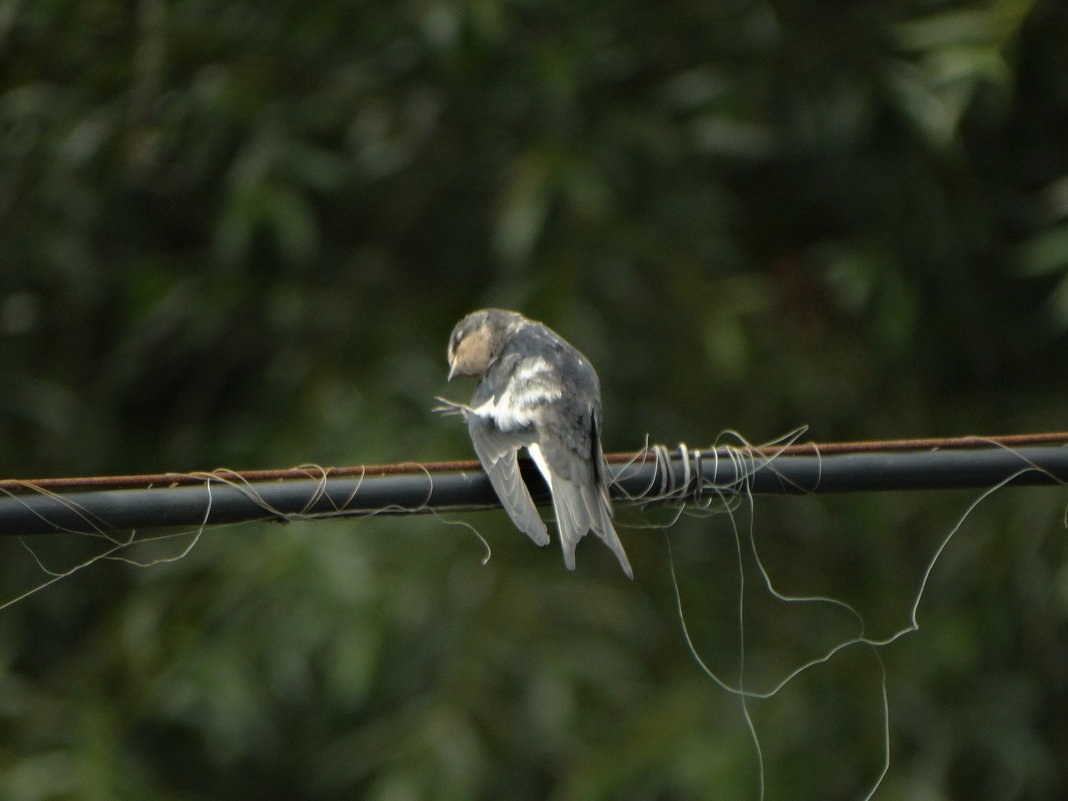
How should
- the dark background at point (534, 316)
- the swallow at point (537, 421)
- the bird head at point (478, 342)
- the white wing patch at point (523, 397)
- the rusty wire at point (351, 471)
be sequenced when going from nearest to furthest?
the rusty wire at point (351, 471)
the swallow at point (537, 421)
the white wing patch at point (523, 397)
the bird head at point (478, 342)
the dark background at point (534, 316)

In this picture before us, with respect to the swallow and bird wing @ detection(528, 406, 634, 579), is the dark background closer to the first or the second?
the swallow

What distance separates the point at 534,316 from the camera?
4.51 metres

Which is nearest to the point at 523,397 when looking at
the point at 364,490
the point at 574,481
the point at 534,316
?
the point at 574,481

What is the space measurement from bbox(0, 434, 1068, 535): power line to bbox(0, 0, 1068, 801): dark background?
212 centimetres

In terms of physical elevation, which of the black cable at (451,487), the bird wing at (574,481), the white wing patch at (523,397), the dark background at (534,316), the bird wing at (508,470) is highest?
the black cable at (451,487)

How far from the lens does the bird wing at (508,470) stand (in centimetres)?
239

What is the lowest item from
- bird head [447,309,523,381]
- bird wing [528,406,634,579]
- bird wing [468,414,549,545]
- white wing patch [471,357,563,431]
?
bird head [447,309,523,381]

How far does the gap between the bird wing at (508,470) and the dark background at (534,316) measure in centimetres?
146

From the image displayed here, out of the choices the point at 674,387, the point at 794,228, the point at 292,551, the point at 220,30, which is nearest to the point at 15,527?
the point at 292,551

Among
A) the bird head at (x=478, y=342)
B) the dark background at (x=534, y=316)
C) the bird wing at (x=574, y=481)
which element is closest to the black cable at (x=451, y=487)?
the bird wing at (x=574, y=481)

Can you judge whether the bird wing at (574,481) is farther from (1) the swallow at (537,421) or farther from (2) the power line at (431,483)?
(2) the power line at (431,483)

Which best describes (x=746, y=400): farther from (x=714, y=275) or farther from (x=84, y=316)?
(x=84, y=316)

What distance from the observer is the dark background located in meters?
4.30


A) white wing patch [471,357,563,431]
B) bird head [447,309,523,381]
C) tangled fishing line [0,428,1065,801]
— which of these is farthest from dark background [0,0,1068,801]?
tangled fishing line [0,428,1065,801]
